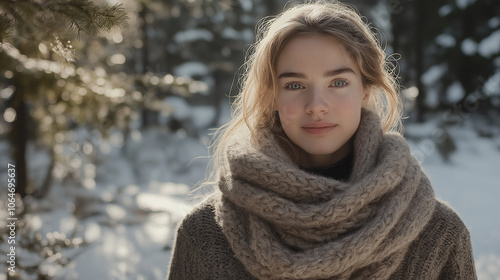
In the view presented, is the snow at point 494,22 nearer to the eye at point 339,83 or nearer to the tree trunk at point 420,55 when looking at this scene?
the tree trunk at point 420,55

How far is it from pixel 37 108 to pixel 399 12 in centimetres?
894

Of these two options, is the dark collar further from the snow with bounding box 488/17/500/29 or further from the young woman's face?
the snow with bounding box 488/17/500/29

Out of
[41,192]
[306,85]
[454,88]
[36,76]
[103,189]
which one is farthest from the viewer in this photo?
[454,88]

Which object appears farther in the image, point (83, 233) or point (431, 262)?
point (83, 233)

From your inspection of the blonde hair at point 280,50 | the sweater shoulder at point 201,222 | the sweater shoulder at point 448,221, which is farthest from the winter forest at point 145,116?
the sweater shoulder at point 448,221

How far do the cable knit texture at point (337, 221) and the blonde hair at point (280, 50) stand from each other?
221mm

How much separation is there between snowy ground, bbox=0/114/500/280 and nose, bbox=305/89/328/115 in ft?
3.45

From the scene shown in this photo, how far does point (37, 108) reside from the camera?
534 cm

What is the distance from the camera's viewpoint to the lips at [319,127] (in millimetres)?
1606

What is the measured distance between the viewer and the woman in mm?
1429

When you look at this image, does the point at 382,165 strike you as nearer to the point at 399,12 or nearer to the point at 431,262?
the point at 431,262

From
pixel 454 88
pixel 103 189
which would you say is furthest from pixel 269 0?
pixel 103 189

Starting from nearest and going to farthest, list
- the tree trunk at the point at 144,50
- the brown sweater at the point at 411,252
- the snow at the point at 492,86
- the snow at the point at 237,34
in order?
the brown sweater at the point at 411,252
the snow at the point at 492,86
the tree trunk at the point at 144,50
the snow at the point at 237,34

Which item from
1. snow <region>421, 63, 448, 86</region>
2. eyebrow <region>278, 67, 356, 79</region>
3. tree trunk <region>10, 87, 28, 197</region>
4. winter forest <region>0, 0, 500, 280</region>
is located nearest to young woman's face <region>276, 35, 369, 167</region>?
eyebrow <region>278, 67, 356, 79</region>
